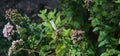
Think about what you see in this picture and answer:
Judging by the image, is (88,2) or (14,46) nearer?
(88,2)

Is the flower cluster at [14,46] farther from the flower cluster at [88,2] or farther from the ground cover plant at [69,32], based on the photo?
the flower cluster at [88,2]

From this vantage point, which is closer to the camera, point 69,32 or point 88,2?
point 88,2

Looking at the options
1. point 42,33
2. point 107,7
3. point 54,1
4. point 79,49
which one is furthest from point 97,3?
point 54,1

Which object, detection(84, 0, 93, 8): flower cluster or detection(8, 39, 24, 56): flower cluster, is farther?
detection(8, 39, 24, 56): flower cluster

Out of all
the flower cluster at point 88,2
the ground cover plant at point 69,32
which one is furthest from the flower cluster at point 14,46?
the flower cluster at point 88,2

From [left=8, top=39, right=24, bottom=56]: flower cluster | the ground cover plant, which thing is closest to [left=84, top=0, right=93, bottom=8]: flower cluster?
the ground cover plant

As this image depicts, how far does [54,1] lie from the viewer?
17.7 ft

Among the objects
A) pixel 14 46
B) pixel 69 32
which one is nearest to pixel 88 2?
pixel 69 32

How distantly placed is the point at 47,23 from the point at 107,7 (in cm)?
69

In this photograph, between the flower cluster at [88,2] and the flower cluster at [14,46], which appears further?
the flower cluster at [14,46]

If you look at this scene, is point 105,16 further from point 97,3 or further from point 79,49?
point 79,49

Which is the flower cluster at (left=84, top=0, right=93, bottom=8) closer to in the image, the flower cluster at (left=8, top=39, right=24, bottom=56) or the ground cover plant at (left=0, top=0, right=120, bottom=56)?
the ground cover plant at (left=0, top=0, right=120, bottom=56)

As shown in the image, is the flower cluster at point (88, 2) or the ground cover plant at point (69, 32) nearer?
the flower cluster at point (88, 2)

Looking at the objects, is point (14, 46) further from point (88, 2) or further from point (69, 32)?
point (88, 2)
